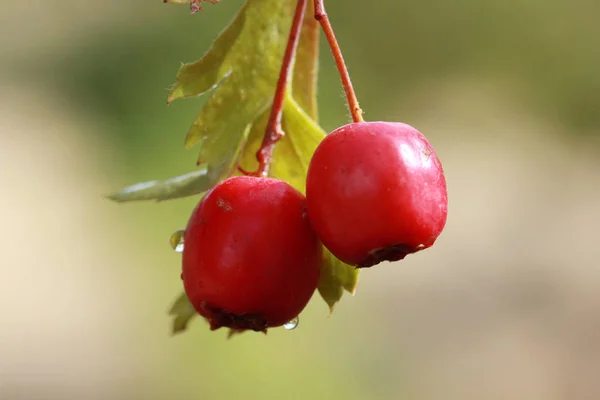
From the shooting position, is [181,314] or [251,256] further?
[181,314]

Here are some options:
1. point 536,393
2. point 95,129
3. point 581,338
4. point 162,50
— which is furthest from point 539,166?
point 95,129

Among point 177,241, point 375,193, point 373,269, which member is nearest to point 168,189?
point 177,241

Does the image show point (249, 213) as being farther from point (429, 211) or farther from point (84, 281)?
point (84, 281)

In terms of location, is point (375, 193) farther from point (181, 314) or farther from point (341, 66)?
point (181, 314)

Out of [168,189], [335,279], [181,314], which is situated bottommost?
[181,314]

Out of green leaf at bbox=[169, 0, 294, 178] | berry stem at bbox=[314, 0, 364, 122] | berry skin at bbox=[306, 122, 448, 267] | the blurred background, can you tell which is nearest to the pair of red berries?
berry skin at bbox=[306, 122, 448, 267]

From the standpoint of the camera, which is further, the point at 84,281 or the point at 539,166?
the point at 539,166

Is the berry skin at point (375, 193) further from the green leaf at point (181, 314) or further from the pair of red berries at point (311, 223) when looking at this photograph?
the green leaf at point (181, 314)
